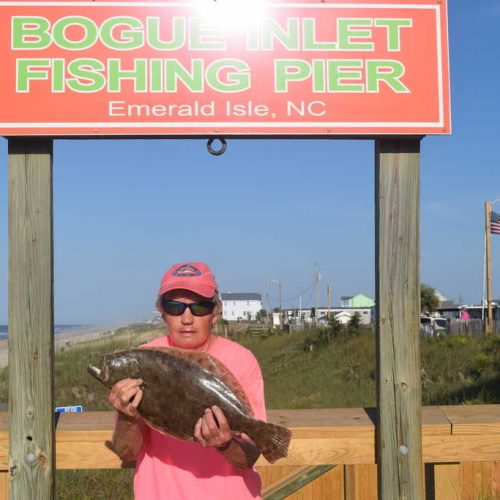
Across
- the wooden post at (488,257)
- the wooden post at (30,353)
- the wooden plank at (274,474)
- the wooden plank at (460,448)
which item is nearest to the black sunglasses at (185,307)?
the wooden post at (30,353)

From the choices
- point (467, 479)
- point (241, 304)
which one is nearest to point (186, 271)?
point (467, 479)

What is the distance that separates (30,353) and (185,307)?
112cm

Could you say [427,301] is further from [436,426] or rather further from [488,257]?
[436,426]

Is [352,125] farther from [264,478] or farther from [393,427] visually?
[264,478]

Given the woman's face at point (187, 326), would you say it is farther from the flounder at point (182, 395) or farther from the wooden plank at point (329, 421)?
the wooden plank at point (329, 421)

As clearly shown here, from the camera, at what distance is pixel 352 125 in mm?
3570

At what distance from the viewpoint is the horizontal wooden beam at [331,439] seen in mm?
3594

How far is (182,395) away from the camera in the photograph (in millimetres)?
2662

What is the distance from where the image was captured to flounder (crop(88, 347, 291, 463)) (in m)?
2.62

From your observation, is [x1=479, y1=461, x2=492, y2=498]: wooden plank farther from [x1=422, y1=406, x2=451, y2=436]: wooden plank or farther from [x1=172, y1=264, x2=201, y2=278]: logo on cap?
[x1=172, y1=264, x2=201, y2=278]: logo on cap

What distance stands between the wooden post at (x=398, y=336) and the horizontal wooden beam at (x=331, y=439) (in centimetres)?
11

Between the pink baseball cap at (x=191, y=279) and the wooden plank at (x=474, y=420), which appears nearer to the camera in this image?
the pink baseball cap at (x=191, y=279)

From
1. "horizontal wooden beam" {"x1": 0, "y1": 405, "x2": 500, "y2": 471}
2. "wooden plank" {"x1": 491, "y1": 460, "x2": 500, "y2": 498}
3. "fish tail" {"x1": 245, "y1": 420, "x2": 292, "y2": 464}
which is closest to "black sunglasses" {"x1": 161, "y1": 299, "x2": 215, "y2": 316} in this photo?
"fish tail" {"x1": 245, "y1": 420, "x2": 292, "y2": 464}

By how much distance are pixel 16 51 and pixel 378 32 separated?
1782mm
